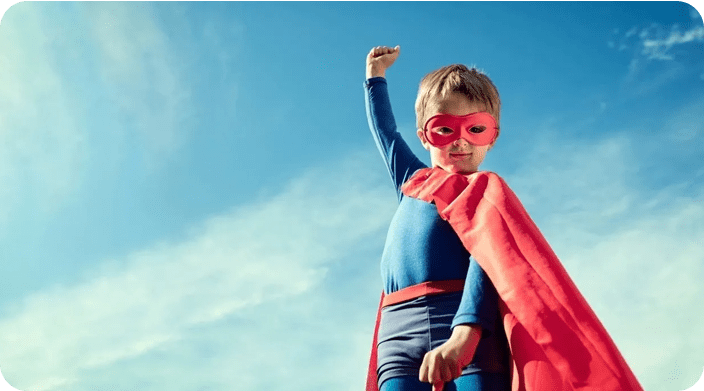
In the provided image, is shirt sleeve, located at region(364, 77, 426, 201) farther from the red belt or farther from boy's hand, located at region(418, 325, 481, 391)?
boy's hand, located at region(418, 325, 481, 391)

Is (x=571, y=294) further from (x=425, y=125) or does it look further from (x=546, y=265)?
(x=425, y=125)

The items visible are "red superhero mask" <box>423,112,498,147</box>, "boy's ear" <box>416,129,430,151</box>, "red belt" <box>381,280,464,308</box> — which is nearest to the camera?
"red belt" <box>381,280,464,308</box>

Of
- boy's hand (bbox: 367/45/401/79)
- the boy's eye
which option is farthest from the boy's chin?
boy's hand (bbox: 367/45/401/79)

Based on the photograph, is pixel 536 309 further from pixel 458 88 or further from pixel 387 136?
pixel 387 136

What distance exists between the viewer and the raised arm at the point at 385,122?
2553 millimetres

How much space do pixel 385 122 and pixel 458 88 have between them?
419 millimetres

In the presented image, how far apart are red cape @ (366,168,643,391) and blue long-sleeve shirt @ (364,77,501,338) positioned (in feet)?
0.19

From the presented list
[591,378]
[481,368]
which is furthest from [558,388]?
[481,368]

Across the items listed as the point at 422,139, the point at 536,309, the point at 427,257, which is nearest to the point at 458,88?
the point at 422,139

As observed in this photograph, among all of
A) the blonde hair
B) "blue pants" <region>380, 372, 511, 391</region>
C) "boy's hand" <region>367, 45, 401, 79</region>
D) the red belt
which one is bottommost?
"blue pants" <region>380, 372, 511, 391</region>

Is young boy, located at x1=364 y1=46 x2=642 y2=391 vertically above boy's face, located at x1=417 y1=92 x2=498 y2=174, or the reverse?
boy's face, located at x1=417 y1=92 x2=498 y2=174

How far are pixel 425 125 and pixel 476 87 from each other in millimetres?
247

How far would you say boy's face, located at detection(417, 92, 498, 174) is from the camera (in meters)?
2.32

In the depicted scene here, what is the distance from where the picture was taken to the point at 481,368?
189 cm
